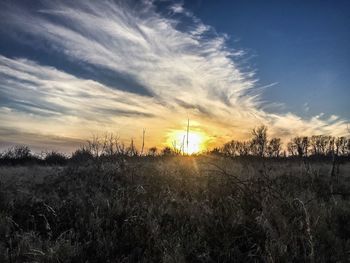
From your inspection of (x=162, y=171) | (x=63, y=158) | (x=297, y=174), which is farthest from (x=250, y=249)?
(x=63, y=158)

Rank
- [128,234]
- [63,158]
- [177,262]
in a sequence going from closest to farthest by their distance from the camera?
[177,262], [128,234], [63,158]

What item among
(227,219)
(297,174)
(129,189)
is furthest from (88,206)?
(297,174)

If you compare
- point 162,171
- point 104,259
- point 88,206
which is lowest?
point 104,259

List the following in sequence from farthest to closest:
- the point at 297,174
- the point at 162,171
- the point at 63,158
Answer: the point at 63,158, the point at 297,174, the point at 162,171

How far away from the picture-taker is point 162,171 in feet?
41.8

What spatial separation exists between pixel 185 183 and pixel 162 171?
1.66 metres

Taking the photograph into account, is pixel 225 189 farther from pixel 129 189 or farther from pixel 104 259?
pixel 104 259

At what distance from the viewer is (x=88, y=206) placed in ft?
27.5

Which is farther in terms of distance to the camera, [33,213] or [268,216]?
[33,213]

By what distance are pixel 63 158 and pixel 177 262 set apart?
26.6 meters

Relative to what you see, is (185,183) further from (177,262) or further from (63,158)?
(63,158)

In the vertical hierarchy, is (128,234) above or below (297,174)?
below

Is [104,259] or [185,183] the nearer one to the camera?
[104,259]

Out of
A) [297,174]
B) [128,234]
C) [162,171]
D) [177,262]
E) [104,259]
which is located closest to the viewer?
[177,262]
